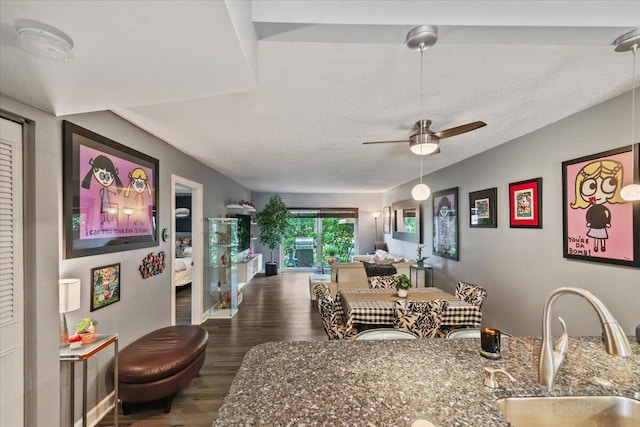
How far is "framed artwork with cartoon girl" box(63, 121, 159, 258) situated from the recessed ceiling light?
137cm

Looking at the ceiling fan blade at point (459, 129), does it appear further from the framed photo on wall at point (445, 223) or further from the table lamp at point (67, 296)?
the table lamp at point (67, 296)

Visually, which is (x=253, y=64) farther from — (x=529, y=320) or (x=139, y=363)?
(x=529, y=320)

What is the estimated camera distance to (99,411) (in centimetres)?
234

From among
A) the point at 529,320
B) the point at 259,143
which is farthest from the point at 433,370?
the point at 259,143

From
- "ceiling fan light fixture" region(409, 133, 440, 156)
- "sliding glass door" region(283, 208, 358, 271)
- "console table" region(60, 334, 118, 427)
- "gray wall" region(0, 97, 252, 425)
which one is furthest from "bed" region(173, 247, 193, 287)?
"ceiling fan light fixture" region(409, 133, 440, 156)

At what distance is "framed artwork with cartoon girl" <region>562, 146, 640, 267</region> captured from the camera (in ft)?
6.98

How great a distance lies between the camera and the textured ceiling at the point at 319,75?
1.07 metres

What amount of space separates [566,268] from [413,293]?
1458mm

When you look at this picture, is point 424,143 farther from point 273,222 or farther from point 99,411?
point 273,222

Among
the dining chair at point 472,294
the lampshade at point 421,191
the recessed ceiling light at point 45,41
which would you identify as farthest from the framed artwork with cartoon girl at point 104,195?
the dining chair at point 472,294

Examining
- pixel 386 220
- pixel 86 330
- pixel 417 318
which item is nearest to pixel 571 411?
pixel 417 318

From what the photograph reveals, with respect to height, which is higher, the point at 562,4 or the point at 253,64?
the point at 562,4

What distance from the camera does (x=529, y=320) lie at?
308cm

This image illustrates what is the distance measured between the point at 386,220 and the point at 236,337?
600 cm
